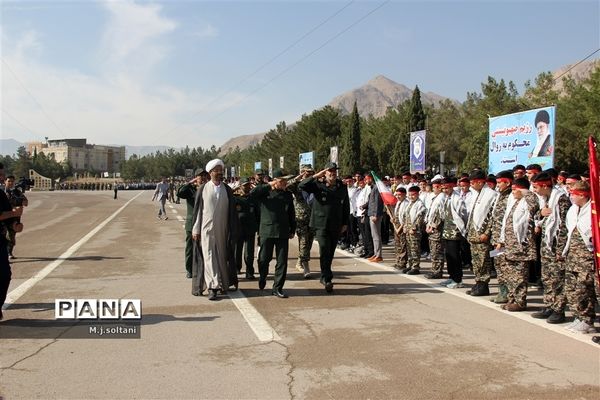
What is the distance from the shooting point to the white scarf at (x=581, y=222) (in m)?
5.81

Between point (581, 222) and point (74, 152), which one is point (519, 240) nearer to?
point (581, 222)

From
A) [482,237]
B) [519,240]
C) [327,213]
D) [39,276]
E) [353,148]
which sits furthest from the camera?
[353,148]

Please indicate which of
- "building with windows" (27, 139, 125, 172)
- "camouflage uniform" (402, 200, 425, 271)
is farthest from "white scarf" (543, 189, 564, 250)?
"building with windows" (27, 139, 125, 172)

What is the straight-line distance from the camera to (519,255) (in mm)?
6820

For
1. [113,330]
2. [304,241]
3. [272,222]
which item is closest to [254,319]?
[113,330]

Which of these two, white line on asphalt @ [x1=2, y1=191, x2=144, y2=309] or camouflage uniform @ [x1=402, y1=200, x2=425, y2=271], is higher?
camouflage uniform @ [x1=402, y1=200, x2=425, y2=271]

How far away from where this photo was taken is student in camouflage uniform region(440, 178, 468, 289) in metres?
8.49

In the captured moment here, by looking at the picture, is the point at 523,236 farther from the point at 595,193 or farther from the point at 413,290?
the point at 413,290

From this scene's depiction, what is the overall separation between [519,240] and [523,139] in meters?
6.01

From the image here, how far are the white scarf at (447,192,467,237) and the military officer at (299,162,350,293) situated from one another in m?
1.81

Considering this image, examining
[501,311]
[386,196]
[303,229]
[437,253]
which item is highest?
[386,196]

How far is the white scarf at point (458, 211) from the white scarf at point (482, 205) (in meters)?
0.51

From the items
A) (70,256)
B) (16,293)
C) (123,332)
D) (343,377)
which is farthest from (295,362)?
(70,256)

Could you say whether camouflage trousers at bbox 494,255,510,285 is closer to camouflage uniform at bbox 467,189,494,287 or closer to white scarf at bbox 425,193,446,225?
camouflage uniform at bbox 467,189,494,287
